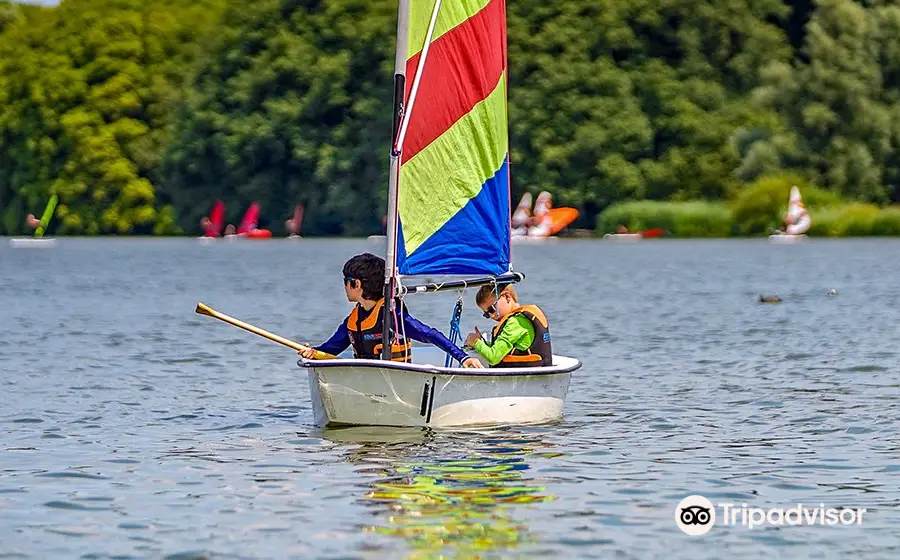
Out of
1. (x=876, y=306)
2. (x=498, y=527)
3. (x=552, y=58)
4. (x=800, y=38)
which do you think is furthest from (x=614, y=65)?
(x=498, y=527)

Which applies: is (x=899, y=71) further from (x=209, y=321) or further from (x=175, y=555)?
(x=175, y=555)

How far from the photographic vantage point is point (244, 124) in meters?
105

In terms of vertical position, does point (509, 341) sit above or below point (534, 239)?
above

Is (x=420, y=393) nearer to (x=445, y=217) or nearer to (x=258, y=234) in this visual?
(x=445, y=217)

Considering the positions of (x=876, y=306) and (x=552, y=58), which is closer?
(x=876, y=306)

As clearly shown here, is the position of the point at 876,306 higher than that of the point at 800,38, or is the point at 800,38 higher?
the point at 800,38

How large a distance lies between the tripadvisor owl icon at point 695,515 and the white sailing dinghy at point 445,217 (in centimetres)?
341

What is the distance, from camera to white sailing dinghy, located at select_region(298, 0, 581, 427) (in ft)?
55.6

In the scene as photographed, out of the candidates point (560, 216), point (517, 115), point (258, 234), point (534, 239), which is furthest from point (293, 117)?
point (560, 216)

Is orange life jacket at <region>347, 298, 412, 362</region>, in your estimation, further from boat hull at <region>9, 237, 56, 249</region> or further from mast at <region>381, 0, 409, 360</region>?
boat hull at <region>9, 237, 56, 249</region>

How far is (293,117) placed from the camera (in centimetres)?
10425

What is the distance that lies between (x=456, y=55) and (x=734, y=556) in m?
7.81

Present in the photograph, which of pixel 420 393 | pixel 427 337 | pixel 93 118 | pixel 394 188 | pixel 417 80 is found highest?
pixel 93 118

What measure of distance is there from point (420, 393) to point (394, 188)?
194 centimetres
